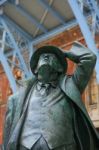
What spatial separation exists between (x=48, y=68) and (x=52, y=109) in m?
0.26

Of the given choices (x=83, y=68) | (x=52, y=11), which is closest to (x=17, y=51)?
(x=52, y=11)

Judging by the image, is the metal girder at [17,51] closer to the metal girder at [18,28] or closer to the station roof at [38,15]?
the metal girder at [18,28]

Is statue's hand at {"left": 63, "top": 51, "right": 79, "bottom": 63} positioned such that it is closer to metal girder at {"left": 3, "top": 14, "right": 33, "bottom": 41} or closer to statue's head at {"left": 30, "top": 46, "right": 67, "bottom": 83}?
statue's head at {"left": 30, "top": 46, "right": 67, "bottom": 83}

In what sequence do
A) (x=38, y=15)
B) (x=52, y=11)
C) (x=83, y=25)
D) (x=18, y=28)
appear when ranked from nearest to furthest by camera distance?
1. (x=83, y=25)
2. (x=52, y=11)
3. (x=38, y=15)
4. (x=18, y=28)

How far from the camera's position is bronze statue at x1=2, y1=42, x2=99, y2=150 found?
2.38m

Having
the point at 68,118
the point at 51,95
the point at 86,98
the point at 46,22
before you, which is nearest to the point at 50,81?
the point at 51,95

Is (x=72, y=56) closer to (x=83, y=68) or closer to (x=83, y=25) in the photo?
(x=83, y=68)

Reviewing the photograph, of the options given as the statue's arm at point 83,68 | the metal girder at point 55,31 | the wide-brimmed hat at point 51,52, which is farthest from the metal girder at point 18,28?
the statue's arm at point 83,68

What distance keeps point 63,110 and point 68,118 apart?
0.05 meters

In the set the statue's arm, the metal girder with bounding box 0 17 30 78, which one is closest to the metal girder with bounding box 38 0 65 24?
the metal girder with bounding box 0 17 30 78

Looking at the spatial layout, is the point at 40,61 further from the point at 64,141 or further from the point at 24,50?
the point at 24,50

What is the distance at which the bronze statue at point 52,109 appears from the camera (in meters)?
2.38

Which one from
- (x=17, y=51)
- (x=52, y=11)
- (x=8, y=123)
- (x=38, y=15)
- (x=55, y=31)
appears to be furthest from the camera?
(x=55, y=31)

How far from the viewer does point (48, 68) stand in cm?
262
